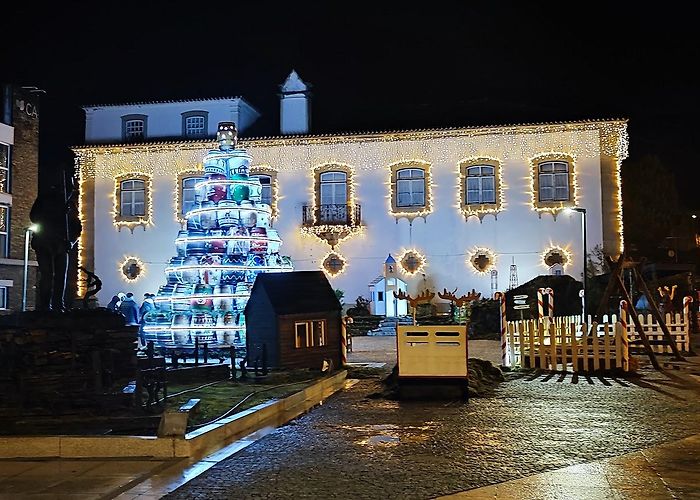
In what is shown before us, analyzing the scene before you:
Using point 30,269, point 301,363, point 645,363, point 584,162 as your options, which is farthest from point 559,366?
point 30,269

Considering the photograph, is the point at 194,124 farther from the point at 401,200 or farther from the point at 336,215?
the point at 401,200

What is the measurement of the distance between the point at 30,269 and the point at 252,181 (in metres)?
15.7

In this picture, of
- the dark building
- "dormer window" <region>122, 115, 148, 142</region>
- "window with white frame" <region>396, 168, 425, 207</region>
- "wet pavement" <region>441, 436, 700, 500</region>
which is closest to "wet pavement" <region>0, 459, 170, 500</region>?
"wet pavement" <region>441, 436, 700, 500</region>

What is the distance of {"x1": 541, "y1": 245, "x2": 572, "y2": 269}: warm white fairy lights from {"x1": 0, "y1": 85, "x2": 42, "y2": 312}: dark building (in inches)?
892

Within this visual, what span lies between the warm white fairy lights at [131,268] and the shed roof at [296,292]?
23.1 meters

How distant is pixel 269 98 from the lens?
4316cm

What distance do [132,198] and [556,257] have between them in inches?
818

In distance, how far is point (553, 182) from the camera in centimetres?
3666

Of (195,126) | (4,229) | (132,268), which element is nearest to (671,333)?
(195,126)

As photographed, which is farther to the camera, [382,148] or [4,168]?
[382,148]

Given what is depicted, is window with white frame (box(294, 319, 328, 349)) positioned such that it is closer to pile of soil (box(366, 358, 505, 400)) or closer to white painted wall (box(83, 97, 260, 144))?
pile of soil (box(366, 358, 505, 400))

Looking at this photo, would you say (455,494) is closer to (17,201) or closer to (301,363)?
(301,363)

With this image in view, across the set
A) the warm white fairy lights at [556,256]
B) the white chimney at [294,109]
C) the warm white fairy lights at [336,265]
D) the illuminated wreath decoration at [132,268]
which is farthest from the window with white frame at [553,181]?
the illuminated wreath decoration at [132,268]

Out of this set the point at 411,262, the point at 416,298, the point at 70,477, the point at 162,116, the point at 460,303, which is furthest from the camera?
the point at 162,116
